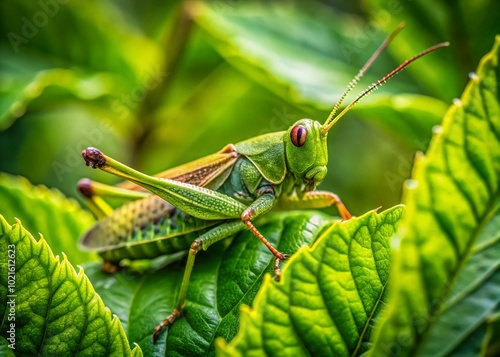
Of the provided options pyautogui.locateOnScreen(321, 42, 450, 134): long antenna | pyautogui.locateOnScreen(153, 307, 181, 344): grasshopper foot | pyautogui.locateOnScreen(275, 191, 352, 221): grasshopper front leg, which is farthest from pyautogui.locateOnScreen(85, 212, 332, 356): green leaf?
pyautogui.locateOnScreen(321, 42, 450, 134): long antenna

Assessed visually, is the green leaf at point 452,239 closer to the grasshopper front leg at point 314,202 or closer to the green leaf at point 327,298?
the green leaf at point 327,298

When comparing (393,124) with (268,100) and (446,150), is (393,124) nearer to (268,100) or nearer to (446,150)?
(268,100)

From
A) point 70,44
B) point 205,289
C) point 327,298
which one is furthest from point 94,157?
point 70,44

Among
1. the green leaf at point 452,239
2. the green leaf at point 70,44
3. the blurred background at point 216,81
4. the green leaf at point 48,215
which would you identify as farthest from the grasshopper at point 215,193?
the green leaf at point 70,44

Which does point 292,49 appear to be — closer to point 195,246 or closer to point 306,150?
point 306,150

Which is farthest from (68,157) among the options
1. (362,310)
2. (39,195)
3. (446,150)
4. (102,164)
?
(446,150)
